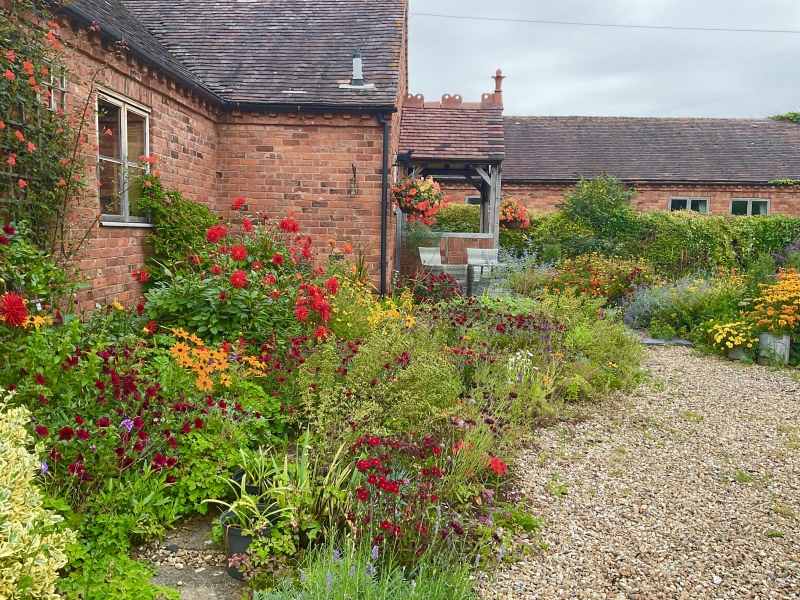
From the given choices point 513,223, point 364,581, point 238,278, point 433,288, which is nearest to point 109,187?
point 238,278

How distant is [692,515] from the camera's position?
3965 millimetres

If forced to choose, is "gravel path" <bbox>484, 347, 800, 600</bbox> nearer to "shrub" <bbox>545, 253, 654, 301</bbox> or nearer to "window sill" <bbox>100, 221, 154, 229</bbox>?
"shrub" <bbox>545, 253, 654, 301</bbox>

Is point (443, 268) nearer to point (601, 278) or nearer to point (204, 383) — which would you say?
point (601, 278)

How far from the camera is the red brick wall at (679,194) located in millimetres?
19781

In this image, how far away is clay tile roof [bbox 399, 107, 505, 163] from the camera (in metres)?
11.9

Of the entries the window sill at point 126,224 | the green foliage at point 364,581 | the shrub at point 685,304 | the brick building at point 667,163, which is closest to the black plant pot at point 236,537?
the green foliage at point 364,581

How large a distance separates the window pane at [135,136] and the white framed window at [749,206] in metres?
19.1

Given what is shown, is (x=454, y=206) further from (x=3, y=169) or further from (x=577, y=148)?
(x=3, y=169)

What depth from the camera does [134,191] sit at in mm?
7180

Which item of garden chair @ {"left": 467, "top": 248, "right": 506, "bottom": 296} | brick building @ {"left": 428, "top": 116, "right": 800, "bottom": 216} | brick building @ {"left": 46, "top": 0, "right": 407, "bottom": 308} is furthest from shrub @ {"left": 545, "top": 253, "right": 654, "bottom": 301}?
brick building @ {"left": 428, "top": 116, "right": 800, "bottom": 216}

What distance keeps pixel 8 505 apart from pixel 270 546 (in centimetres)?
130

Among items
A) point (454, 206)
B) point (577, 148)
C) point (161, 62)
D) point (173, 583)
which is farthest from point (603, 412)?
point (577, 148)

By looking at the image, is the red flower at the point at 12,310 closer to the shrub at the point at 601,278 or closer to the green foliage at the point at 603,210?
the shrub at the point at 601,278

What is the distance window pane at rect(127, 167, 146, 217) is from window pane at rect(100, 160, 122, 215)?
16cm
